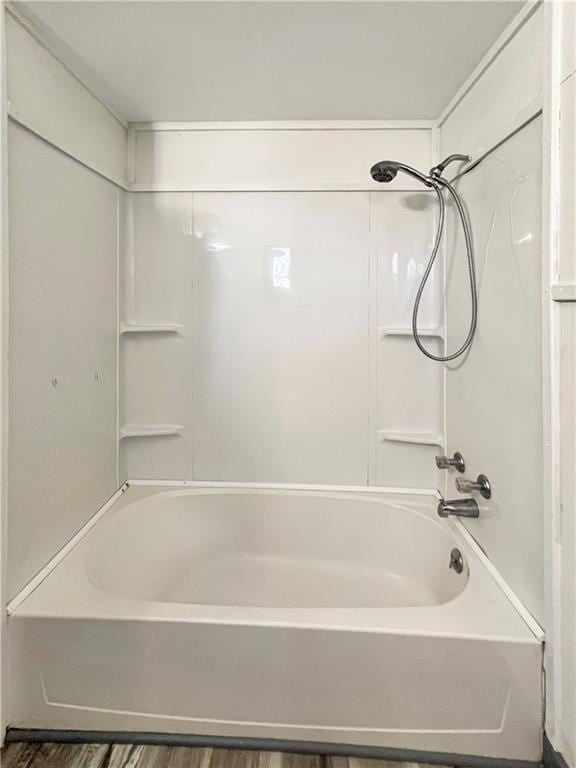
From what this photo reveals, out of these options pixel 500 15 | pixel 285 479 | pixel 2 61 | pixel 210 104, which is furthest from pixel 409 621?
pixel 210 104

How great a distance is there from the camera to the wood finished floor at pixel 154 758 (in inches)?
45.1

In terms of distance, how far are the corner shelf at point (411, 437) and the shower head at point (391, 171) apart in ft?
3.15

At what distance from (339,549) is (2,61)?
6.22 ft

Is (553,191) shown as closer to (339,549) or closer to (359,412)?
(359,412)

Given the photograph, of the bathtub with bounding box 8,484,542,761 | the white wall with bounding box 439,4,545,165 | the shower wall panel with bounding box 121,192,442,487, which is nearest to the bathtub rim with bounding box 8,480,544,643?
the bathtub with bounding box 8,484,542,761

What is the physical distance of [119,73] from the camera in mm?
1502

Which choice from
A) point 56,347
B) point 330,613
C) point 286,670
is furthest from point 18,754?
point 56,347

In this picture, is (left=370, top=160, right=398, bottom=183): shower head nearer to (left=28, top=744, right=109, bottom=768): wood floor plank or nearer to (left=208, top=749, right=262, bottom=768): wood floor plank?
(left=208, top=749, right=262, bottom=768): wood floor plank

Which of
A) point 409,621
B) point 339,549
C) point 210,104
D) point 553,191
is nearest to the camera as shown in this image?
point 553,191

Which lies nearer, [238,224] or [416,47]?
→ [416,47]

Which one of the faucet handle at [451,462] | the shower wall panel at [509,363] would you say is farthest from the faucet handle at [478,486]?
the faucet handle at [451,462]

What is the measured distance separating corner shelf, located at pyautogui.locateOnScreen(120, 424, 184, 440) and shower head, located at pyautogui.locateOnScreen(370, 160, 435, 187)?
127 centimetres

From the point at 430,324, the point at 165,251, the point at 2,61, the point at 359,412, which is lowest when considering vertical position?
the point at 359,412

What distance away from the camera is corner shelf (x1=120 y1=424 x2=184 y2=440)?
200 centimetres
